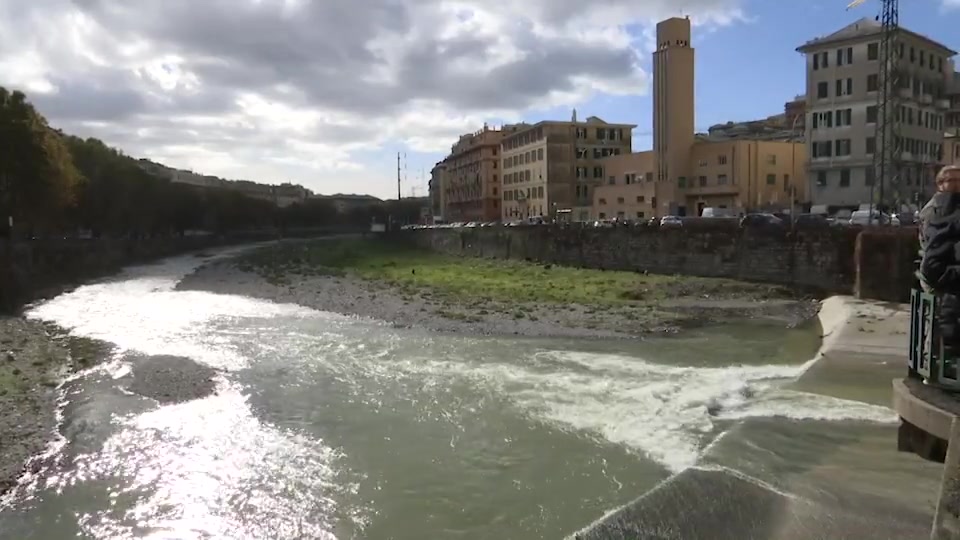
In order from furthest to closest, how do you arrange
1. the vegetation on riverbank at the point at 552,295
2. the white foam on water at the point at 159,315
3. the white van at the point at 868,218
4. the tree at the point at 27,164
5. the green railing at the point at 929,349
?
the tree at the point at 27,164
the white van at the point at 868,218
the vegetation on riverbank at the point at 552,295
the white foam on water at the point at 159,315
the green railing at the point at 929,349

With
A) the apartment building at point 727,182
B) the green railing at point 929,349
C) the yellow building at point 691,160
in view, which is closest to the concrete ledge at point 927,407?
the green railing at point 929,349

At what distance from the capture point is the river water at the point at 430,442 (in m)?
10.2

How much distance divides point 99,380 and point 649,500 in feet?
54.3

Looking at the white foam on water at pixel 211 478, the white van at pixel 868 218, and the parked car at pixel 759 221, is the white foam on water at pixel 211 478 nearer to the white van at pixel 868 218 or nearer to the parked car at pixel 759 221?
the parked car at pixel 759 221

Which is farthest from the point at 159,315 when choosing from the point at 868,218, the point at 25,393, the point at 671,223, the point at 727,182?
the point at 727,182

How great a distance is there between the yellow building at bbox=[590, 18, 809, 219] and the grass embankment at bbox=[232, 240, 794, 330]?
2191 cm

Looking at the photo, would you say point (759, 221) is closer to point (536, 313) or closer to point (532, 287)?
point (532, 287)

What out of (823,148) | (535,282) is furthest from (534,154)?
(535,282)

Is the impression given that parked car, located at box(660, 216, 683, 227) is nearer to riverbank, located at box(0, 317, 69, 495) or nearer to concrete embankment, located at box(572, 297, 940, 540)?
concrete embankment, located at box(572, 297, 940, 540)

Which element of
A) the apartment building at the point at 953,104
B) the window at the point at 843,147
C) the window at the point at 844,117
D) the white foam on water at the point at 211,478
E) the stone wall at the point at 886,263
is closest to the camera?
the white foam on water at the point at 211,478

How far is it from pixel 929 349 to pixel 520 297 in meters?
29.6

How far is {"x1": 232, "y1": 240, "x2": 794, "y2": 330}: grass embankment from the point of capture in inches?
1330

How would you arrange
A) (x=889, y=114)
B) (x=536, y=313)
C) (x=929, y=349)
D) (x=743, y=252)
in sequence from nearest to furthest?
(x=929, y=349) → (x=536, y=313) → (x=743, y=252) → (x=889, y=114)

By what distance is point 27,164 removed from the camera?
4797 cm
